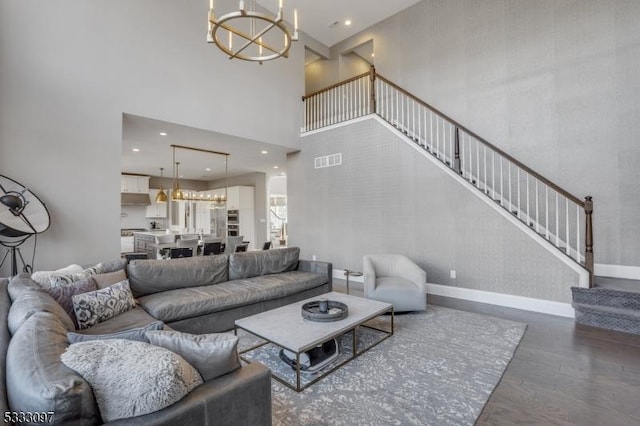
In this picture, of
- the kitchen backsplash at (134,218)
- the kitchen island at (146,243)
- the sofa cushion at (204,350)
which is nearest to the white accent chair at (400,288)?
the sofa cushion at (204,350)

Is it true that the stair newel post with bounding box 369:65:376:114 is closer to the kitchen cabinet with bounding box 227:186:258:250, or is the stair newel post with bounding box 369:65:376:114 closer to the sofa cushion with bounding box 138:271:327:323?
the sofa cushion with bounding box 138:271:327:323

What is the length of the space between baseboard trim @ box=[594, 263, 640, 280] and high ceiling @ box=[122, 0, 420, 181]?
625 cm

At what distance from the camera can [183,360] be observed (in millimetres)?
1247

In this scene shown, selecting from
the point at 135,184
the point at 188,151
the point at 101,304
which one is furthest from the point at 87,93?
the point at 135,184

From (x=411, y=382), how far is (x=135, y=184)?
36.4ft

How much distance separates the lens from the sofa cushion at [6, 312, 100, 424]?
2.94 feet

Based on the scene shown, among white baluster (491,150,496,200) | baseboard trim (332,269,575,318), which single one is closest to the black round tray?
baseboard trim (332,269,575,318)

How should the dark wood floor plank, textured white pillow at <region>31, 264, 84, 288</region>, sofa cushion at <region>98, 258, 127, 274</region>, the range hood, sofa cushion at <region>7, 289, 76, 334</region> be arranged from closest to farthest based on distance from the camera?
sofa cushion at <region>7, 289, 76, 334</region>
the dark wood floor plank
textured white pillow at <region>31, 264, 84, 288</region>
sofa cushion at <region>98, 258, 127, 274</region>
the range hood

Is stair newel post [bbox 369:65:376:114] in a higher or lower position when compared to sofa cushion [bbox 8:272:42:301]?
higher

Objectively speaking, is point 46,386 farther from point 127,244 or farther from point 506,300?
point 127,244

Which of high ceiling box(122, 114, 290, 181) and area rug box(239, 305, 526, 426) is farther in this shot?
high ceiling box(122, 114, 290, 181)

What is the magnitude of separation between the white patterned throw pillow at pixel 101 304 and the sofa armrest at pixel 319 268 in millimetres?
2581

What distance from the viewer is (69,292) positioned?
2.59 meters

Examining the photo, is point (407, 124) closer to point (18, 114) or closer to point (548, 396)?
point (548, 396)
